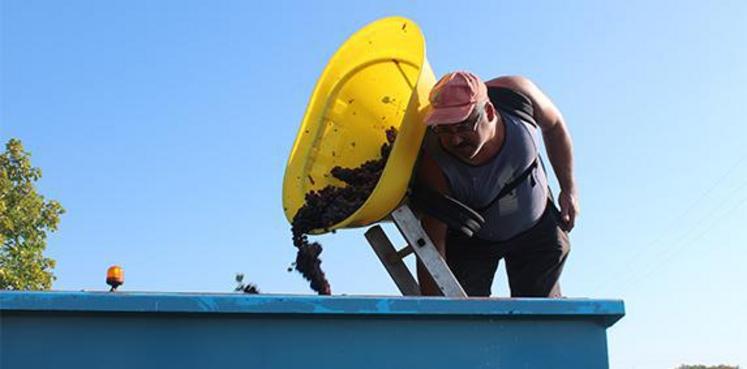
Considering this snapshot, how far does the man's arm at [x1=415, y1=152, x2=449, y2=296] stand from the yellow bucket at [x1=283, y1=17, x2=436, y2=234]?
0.59 metres

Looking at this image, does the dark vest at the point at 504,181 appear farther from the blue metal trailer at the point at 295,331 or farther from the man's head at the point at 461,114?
the blue metal trailer at the point at 295,331

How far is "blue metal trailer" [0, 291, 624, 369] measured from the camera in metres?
2.06

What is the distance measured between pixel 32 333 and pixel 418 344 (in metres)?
0.96

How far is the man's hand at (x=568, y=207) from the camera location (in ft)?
11.8

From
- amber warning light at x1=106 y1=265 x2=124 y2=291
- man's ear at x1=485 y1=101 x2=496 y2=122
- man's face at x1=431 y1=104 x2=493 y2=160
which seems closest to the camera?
amber warning light at x1=106 y1=265 x2=124 y2=291

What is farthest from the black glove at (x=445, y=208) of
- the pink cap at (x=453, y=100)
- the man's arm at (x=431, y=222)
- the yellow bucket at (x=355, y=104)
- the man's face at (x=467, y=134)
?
the yellow bucket at (x=355, y=104)

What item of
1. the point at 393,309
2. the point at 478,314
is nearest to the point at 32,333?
the point at 393,309

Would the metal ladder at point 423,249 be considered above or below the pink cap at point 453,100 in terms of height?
below

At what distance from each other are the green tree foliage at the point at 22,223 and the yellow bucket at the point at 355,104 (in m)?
12.4

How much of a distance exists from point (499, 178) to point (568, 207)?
0.53 metres

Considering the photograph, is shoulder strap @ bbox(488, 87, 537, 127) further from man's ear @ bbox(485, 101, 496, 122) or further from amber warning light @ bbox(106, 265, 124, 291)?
amber warning light @ bbox(106, 265, 124, 291)

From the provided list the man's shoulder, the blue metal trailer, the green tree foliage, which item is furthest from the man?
the green tree foliage

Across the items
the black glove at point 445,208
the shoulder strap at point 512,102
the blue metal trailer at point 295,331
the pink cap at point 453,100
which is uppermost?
the shoulder strap at point 512,102

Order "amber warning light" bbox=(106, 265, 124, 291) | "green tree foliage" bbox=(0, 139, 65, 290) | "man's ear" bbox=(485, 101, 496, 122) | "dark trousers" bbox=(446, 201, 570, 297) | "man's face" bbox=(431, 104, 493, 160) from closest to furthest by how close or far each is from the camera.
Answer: "amber warning light" bbox=(106, 265, 124, 291)
"man's face" bbox=(431, 104, 493, 160)
"man's ear" bbox=(485, 101, 496, 122)
"dark trousers" bbox=(446, 201, 570, 297)
"green tree foliage" bbox=(0, 139, 65, 290)
